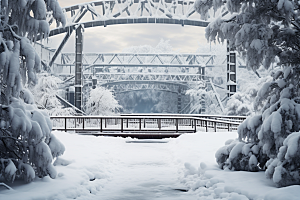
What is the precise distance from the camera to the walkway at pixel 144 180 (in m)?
7.31

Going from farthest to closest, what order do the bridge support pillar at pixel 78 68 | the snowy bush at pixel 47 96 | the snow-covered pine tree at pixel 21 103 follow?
the snowy bush at pixel 47 96 < the bridge support pillar at pixel 78 68 < the snow-covered pine tree at pixel 21 103

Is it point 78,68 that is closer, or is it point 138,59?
point 78,68

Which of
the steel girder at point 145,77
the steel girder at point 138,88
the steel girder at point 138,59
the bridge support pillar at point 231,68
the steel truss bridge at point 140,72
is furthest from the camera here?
the steel girder at point 138,88

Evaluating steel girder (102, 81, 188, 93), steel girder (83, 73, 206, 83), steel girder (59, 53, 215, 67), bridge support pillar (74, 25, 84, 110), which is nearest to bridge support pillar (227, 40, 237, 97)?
bridge support pillar (74, 25, 84, 110)

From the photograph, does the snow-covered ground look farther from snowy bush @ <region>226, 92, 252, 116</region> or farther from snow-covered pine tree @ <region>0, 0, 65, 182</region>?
snowy bush @ <region>226, 92, 252, 116</region>

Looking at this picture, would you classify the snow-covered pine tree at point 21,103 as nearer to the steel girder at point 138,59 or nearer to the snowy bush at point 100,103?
the snowy bush at point 100,103

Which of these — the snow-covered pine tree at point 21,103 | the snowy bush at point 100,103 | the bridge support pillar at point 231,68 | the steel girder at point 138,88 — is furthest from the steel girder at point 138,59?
the snow-covered pine tree at point 21,103

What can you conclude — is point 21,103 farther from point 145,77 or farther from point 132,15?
point 145,77

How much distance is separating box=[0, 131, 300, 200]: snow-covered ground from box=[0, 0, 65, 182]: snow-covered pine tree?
51 cm

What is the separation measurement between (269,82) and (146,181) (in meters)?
3.99

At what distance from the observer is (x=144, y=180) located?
28.9 ft

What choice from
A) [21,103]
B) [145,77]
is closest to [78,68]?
[21,103]

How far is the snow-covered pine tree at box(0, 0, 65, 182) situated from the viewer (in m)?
6.38

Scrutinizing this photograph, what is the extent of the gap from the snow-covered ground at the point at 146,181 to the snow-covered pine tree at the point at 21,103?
0.51 meters
